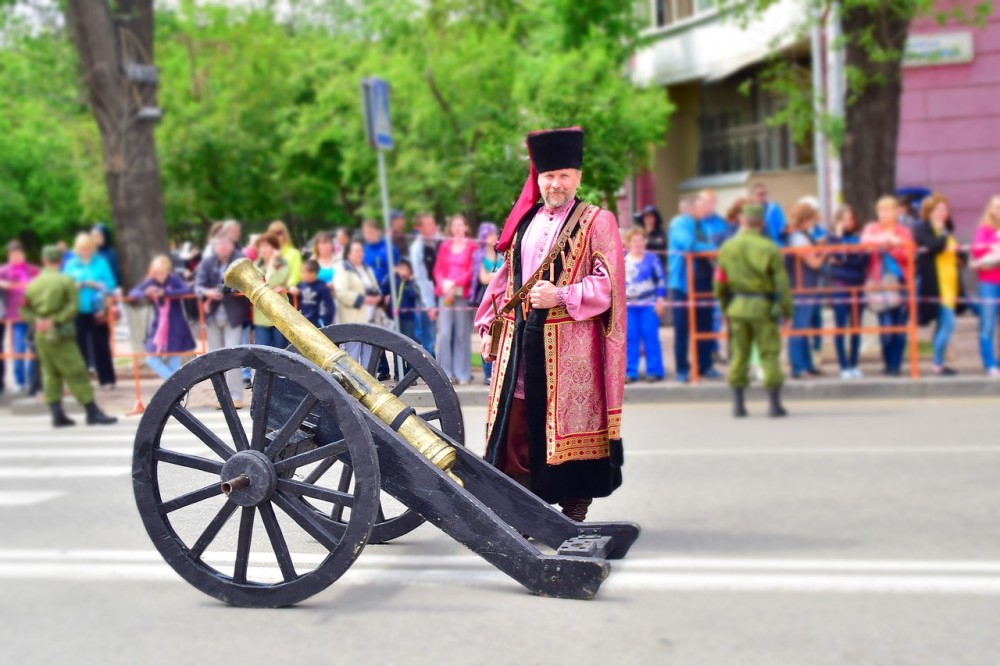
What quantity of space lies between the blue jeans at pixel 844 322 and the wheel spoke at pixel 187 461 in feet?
28.0

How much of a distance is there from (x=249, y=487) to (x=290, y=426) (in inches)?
11.8

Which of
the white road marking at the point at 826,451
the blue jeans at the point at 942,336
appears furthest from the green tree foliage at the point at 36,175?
the white road marking at the point at 826,451

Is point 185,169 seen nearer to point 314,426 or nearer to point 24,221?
point 24,221

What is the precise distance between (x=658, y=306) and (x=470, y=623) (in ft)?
24.5

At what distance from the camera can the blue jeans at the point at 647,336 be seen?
39.4ft

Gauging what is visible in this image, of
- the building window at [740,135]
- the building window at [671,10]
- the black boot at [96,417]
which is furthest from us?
the building window at [671,10]

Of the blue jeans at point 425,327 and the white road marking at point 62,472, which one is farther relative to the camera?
the blue jeans at point 425,327

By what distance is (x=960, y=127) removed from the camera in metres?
19.3

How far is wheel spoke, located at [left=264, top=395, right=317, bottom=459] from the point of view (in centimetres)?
467

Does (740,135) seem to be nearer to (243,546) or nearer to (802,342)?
(802,342)

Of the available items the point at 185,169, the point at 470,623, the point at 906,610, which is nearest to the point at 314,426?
the point at 470,623

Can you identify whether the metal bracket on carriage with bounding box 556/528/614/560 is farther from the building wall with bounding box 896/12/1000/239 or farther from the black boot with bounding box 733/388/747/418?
the building wall with bounding box 896/12/1000/239

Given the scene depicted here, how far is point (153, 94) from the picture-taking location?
53.3ft

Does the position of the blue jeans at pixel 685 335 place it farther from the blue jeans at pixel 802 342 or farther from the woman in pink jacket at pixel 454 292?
the woman in pink jacket at pixel 454 292
